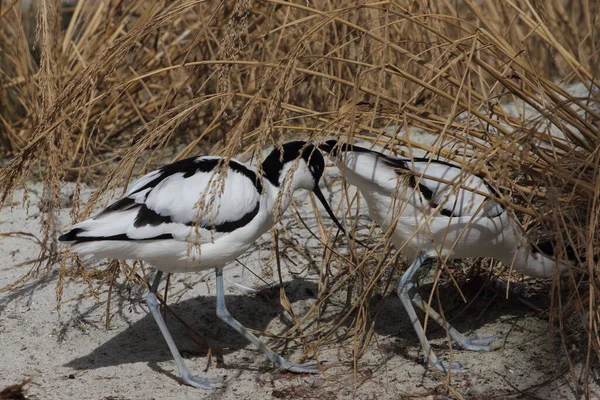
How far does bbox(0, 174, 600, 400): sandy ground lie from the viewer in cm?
250

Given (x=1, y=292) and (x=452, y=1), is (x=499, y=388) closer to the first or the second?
(x=1, y=292)

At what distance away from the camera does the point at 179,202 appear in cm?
257

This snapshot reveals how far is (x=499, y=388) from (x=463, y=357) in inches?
11.3

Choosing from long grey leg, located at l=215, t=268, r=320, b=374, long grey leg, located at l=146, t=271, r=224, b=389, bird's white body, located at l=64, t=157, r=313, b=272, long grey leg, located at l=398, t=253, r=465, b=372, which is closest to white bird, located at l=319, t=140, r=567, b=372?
long grey leg, located at l=398, t=253, r=465, b=372

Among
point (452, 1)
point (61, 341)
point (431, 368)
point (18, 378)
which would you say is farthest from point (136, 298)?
point (452, 1)

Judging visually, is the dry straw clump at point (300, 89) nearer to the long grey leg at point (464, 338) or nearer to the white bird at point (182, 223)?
the white bird at point (182, 223)

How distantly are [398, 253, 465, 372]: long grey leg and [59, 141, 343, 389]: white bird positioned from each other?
1.15 ft

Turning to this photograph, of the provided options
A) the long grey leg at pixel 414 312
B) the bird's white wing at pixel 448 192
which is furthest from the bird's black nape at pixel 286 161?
the long grey leg at pixel 414 312

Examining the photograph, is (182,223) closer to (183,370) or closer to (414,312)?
(183,370)

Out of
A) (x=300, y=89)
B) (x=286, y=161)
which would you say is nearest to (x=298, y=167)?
(x=286, y=161)

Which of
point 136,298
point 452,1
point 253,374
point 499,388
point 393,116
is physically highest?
point 452,1

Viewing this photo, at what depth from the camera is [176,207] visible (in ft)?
8.40

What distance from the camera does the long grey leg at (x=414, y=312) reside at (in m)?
2.56

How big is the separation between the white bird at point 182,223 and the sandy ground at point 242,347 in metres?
0.12
